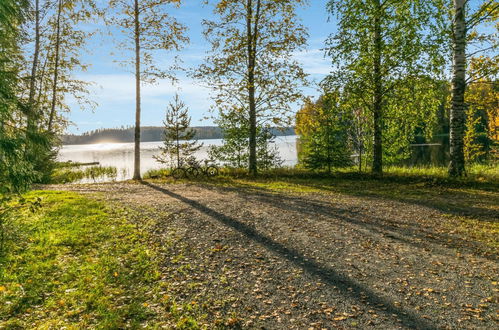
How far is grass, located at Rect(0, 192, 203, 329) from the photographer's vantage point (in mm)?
4605

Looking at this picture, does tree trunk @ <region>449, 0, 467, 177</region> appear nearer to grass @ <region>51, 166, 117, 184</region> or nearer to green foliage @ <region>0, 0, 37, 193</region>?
green foliage @ <region>0, 0, 37, 193</region>

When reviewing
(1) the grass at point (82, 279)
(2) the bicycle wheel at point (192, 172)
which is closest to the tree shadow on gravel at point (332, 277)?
(1) the grass at point (82, 279)

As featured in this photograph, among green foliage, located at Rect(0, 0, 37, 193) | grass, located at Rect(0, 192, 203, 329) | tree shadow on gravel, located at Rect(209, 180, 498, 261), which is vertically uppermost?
green foliage, located at Rect(0, 0, 37, 193)

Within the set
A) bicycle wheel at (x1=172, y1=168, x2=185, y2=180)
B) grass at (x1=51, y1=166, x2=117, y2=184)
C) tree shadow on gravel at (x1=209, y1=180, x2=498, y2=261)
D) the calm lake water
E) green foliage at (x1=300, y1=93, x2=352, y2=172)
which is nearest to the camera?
tree shadow on gravel at (x1=209, y1=180, x2=498, y2=261)

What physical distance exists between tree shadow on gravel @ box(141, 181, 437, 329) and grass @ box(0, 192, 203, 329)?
240 centimetres

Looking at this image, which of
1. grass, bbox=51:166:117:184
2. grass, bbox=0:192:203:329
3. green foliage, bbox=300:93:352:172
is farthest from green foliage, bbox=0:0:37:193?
grass, bbox=51:166:117:184

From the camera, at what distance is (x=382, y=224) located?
8.52 metres

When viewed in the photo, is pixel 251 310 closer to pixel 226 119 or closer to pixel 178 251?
pixel 178 251

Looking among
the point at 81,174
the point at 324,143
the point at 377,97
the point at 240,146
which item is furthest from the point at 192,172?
the point at 81,174

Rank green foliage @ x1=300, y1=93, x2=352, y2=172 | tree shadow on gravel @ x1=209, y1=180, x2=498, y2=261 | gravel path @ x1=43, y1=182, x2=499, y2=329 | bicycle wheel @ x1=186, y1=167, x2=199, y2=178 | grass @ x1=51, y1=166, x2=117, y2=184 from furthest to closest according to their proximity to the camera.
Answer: grass @ x1=51, y1=166, x2=117, y2=184, bicycle wheel @ x1=186, y1=167, x2=199, y2=178, green foliage @ x1=300, y1=93, x2=352, y2=172, tree shadow on gravel @ x1=209, y1=180, x2=498, y2=261, gravel path @ x1=43, y1=182, x2=499, y2=329

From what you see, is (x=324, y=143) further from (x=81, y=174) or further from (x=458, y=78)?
(x=81, y=174)

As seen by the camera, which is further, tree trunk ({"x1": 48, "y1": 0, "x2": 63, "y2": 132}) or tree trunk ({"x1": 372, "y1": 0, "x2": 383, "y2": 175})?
tree trunk ({"x1": 48, "y1": 0, "x2": 63, "y2": 132})

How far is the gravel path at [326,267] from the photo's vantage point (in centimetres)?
453

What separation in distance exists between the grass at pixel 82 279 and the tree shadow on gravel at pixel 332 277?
2.40 meters
